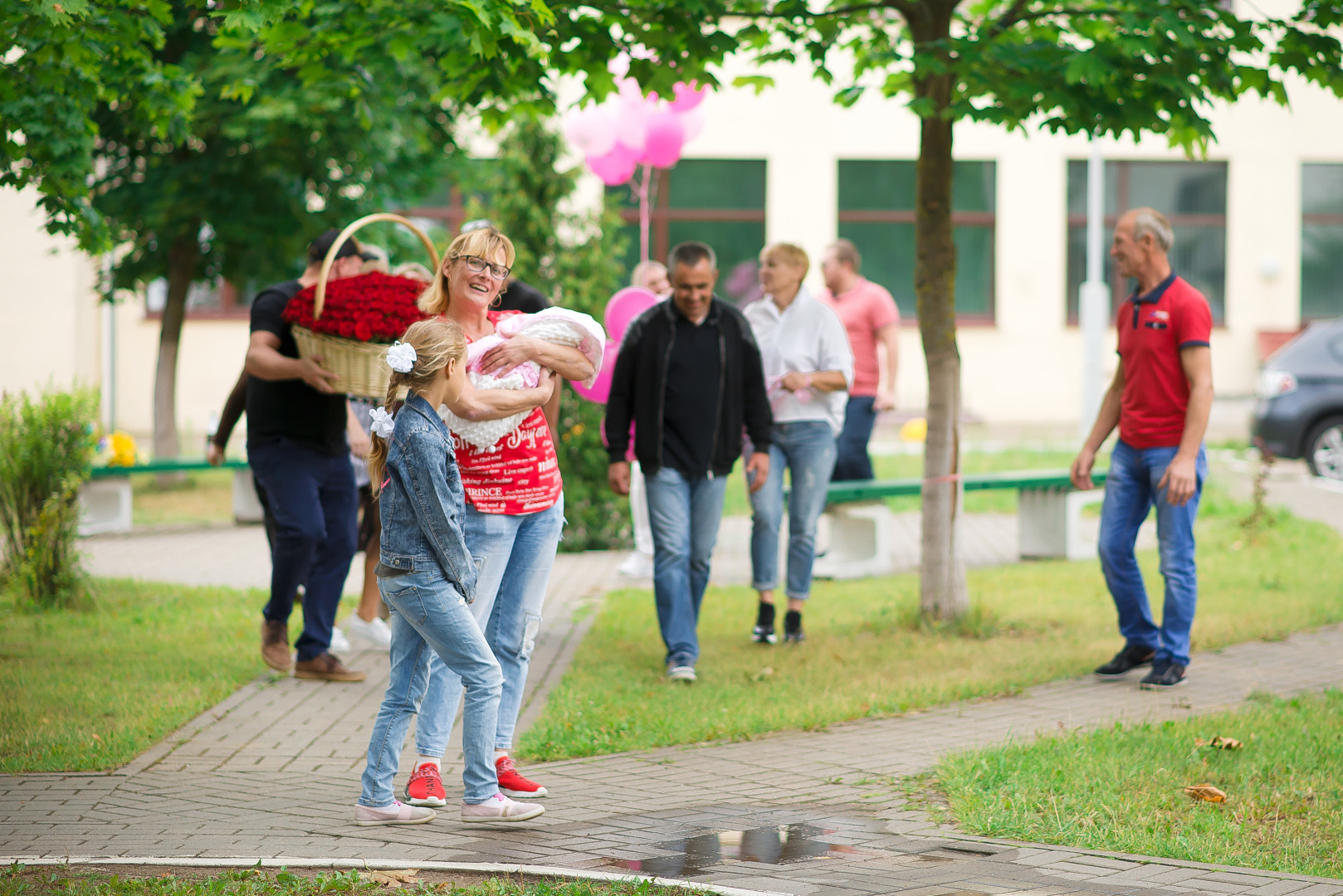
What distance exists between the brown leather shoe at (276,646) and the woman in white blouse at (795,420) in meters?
2.47

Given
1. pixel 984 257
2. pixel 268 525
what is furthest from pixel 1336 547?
pixel 984 257

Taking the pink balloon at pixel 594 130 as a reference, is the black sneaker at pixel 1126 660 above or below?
below

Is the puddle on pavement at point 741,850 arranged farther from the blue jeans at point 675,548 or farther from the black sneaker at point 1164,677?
the black sneaker at point 1164,677

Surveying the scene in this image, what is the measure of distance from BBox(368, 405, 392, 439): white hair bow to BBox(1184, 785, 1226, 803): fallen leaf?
293 cm

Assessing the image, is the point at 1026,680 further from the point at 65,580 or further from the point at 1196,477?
the point at 65,580

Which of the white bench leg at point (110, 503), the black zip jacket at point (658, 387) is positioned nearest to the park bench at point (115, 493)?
the white bench leg at point (110, 503)

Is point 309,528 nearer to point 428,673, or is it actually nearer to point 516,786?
point 428,673

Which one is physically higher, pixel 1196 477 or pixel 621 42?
pixel 621 42

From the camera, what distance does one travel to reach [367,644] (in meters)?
7.99

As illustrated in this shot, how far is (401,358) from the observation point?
4422mm

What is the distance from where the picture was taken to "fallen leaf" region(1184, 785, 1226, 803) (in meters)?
4.93

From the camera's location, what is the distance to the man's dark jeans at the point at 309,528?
268 inches

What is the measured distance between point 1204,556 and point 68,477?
789 centimetres

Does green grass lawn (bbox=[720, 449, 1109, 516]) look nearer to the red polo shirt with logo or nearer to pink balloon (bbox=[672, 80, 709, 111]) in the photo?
pink balloon (bbox=[672, 80, 709, 111])
